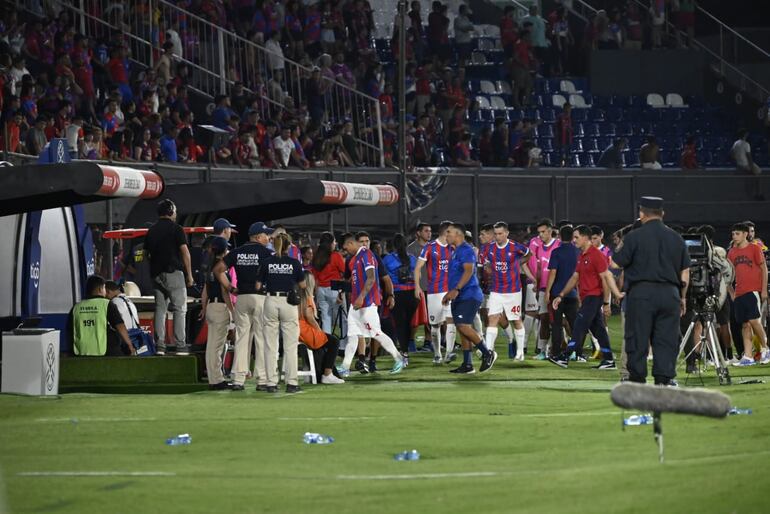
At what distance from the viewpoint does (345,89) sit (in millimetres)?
35375

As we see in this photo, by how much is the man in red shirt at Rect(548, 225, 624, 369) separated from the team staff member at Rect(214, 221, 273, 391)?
5.40 metres

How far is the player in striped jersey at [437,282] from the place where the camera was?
22.2 m

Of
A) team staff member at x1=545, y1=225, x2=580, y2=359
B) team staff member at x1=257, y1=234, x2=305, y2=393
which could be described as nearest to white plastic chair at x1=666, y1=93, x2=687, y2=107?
team staff member at x1=545, y1=225, x2=580, y2=359

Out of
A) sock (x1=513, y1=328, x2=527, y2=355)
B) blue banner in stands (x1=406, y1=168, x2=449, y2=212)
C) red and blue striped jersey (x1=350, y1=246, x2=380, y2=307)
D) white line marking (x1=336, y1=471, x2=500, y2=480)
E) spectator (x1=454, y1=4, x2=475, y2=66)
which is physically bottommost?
white line marking (x1=336, y1=471, x2=500, y2=480)

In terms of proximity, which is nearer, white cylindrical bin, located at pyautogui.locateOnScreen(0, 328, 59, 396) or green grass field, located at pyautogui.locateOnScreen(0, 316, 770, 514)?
green grass field, located at pyautogui.locateOnScreen(0, 316, 770, 514)

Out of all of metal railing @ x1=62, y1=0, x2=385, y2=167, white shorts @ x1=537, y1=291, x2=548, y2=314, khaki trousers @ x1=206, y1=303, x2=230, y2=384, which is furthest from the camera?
metal railing @ x1=62, y1=0, x2=385, y2=167

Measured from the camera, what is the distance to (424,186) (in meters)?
32.4

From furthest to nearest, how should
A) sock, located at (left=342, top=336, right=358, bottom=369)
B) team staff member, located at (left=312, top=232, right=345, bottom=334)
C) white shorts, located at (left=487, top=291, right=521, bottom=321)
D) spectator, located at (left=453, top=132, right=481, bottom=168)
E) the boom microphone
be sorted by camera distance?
1. spectator, located at (left=453, top=132, right=481, bottom=168)
2. team staff member, located at (left=312, top=232, right=345, bottom=334)
3. white shorts, located at (left=487, top=291, right=521, bottom=321)
4. sock, located at (left=342, top=336, right=358, bottom=369)
5. the boom microphone

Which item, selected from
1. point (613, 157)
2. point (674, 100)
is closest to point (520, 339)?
point (613, 157)

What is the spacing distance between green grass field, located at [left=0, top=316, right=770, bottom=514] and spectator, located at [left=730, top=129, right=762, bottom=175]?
1977 cm

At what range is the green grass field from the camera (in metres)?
9.73

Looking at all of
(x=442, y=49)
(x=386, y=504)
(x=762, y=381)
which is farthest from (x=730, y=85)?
(x=386, y=504)

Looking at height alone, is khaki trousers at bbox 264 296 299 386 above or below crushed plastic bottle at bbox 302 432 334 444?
above

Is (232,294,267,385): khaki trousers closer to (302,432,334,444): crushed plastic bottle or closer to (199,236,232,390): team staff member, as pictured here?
(199,236,232,390): team staff member
